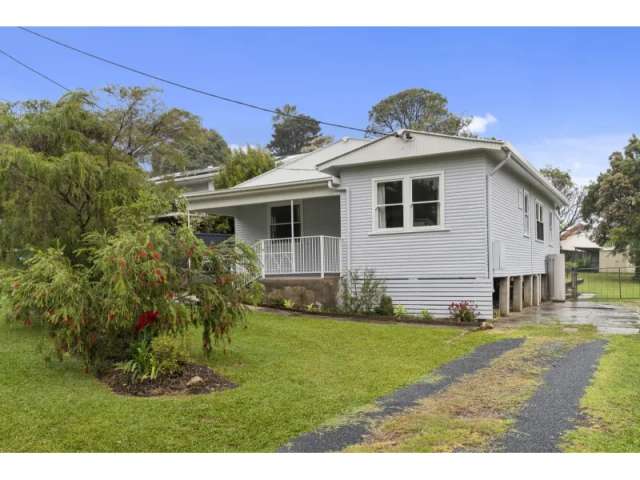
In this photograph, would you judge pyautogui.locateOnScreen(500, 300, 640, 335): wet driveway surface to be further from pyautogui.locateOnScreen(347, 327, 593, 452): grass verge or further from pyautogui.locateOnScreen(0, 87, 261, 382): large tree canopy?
pyautogui.locateOnScreen(0, 87, 261, 382): large tree canopy

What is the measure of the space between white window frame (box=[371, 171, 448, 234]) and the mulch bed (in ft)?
24.4

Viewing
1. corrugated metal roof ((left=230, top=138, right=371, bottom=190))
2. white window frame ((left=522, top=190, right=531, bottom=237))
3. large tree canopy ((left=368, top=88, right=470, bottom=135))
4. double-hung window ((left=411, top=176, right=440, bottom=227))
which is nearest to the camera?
double-hung window ((left=411, top=176, right=440, bottom=227))

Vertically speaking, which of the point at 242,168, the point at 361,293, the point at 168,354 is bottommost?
the point at 168,354

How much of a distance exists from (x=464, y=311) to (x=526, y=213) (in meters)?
5.37

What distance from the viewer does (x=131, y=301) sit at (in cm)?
562

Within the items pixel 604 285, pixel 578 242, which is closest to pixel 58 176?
pixel 604 285

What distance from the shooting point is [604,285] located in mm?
26984

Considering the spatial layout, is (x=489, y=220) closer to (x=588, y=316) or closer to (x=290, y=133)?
(x=588, y=316)

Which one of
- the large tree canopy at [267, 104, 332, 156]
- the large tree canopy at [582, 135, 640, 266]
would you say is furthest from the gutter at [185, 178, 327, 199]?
the large tree canopy at [267, 104, 332, 156]

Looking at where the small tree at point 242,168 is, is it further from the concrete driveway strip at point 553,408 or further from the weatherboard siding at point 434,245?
the concrete driveway strip at point 553,408

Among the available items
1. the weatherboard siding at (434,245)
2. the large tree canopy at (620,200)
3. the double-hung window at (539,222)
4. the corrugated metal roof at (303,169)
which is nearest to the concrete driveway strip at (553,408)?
the weatherboard siding at (434,245)

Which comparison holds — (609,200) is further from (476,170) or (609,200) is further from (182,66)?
(182,66)

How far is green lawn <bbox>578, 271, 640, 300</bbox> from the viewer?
2222cm
